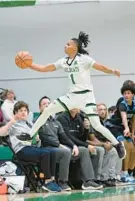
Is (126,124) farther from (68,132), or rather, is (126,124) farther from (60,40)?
(60,40)

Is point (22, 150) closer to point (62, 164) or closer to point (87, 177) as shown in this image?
point (62, 164)

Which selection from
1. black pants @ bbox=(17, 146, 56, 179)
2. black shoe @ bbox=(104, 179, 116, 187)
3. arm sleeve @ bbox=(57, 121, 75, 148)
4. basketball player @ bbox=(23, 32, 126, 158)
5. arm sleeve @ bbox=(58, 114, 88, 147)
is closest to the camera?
basketball player @ bbox=(23, 32, 126, 158)

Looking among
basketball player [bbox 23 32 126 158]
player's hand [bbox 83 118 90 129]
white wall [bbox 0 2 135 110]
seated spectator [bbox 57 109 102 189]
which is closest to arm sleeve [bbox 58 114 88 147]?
seated spectator [bbox 57 109 102 189]

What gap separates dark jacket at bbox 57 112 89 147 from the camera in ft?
20.1

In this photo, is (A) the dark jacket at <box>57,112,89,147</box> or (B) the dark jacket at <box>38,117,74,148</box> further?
(A) the dark jacket at <box>57,112,89,147</box>

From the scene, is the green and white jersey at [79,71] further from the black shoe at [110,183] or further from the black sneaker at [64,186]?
the black shoe at [110,183]

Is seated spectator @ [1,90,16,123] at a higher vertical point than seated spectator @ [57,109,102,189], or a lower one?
higher

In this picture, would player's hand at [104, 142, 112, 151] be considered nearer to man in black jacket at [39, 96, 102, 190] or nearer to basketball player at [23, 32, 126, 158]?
Result: man in black jacket at [39, 96, 102, 190]

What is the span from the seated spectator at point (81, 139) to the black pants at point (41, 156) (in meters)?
0.43

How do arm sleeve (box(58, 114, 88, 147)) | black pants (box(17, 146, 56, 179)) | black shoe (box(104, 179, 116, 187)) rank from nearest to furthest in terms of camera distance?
black pants (box(17, 146, 56, 179)), arm sleeve (box(58, 114, 88, 147)), black shoe (box(104, 179, 116, 187))

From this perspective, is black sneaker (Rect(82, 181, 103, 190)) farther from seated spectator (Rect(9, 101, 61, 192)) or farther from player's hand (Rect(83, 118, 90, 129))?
player's hand (Rect(83, 118, 90, 129))

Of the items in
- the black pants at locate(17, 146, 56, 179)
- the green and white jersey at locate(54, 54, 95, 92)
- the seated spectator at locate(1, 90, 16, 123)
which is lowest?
the black pants at locate(17, 146, 56, 179)

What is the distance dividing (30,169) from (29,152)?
41 cm

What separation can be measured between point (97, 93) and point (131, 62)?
43.7 inches
